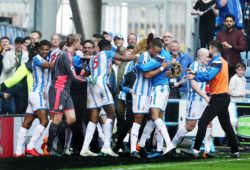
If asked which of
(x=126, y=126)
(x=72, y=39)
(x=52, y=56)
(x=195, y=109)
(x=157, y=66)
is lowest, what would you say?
(x=126, y=126)

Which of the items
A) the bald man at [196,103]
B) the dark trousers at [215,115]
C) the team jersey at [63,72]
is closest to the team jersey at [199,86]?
the bald man at [196,103]

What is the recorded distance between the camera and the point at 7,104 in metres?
29.7

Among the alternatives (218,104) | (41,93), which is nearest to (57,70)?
(41,93)

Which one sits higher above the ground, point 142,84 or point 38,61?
point 38,61

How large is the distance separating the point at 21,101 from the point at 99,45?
3663 millimetres

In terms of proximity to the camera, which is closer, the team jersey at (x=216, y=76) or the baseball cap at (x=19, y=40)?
the team jersey at (x=216, y=76)

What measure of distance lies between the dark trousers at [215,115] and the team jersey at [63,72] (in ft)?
7.90

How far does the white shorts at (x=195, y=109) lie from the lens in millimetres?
26531

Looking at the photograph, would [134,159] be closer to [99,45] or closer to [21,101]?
[99,45]

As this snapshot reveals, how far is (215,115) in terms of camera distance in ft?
83.9

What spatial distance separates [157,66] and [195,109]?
4.47ft

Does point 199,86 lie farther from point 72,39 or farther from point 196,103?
point 72,39

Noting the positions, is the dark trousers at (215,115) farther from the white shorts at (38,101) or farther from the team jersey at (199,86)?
the white shorts at (38,101)

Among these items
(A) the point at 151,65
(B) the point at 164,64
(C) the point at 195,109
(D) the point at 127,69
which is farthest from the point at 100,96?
(C) the point at 195,109
